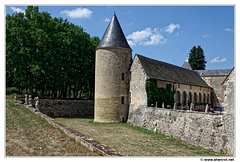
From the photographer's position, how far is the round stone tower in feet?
70.7

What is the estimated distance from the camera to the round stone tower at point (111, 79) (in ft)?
70.7

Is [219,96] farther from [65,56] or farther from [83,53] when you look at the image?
[65,56]

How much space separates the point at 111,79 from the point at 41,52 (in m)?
10.0

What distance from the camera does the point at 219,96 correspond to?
35688mm

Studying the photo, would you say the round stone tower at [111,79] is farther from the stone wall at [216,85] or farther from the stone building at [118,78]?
the stone wall at [216,85]

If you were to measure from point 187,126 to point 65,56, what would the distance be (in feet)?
65.2

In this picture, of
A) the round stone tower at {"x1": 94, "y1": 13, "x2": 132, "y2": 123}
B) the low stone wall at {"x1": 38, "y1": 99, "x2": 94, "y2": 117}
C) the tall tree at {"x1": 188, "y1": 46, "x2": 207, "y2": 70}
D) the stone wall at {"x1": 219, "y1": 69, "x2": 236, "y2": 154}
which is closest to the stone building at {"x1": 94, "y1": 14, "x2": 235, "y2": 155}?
the round stone tower at {"x1": 94, "y1": 13, "x2": 132, "y2": 123}

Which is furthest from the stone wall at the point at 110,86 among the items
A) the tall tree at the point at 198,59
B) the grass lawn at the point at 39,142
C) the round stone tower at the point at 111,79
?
the tall tree at the point at 198,59

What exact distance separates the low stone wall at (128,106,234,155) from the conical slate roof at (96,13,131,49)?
298 inches

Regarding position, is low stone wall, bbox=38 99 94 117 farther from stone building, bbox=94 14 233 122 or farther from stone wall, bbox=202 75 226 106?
stone wall, bbox=202 75 226 106

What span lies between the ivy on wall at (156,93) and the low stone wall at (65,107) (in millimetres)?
12729

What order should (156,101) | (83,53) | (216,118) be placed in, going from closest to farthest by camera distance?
(216,118) < (156,101) < (83,53)

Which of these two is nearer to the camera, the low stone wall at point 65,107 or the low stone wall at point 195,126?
the low stone wall at point 195,126
